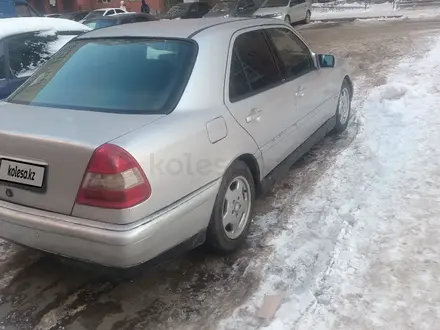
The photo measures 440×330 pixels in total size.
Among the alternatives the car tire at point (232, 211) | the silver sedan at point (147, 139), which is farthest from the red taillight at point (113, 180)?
the car tire at point (232, 211)

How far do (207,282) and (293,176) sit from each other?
6.44 feet

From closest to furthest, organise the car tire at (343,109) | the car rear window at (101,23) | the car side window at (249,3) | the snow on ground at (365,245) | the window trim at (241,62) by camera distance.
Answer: the snow on ground at (365,245) → the window trim at (241,62) → the car tire at (343,109) → the car rear window at (101,23) → the car side window at (249,3)

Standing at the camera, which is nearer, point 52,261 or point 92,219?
point 92,219

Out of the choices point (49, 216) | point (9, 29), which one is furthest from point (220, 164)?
point (9, 29)

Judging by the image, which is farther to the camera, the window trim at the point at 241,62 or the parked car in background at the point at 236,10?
the parked car in background at the point at 236,10

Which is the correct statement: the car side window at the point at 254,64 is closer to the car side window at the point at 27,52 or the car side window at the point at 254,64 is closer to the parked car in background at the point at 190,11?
the car side window at the point at 27,52

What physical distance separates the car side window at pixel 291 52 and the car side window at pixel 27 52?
3.04 meters

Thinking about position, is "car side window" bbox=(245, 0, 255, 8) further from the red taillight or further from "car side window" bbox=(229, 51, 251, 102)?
the red taillight

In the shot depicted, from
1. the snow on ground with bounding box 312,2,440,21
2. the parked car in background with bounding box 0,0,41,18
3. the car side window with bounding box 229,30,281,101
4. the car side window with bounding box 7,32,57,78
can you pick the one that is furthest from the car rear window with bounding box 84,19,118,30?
the snow on ground with bounding box 312,2,440,21

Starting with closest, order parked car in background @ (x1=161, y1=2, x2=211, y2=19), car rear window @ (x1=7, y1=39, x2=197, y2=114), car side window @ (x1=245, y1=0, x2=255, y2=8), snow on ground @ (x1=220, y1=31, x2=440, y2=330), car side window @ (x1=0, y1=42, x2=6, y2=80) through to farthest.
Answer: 1. snow on ground @ (x1=220, y1=31, x2=440, y2=330)
2. car rear window @ (x1=7, y1=39, x2=197, y2=114)
3. car side window @ (x1=0, y1=42, x2=6, y2=80)
4. car side window @ (x1=245, y1=0, x2=255, y2=8)
5. parked car in background @ (x1=161, y1=2, x2=211, y2=19)

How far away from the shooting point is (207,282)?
10.8 ft

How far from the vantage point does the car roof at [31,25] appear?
5.87m

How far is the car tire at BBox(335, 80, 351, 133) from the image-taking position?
582 cm

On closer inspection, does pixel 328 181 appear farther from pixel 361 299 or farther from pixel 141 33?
pixel 141 33
